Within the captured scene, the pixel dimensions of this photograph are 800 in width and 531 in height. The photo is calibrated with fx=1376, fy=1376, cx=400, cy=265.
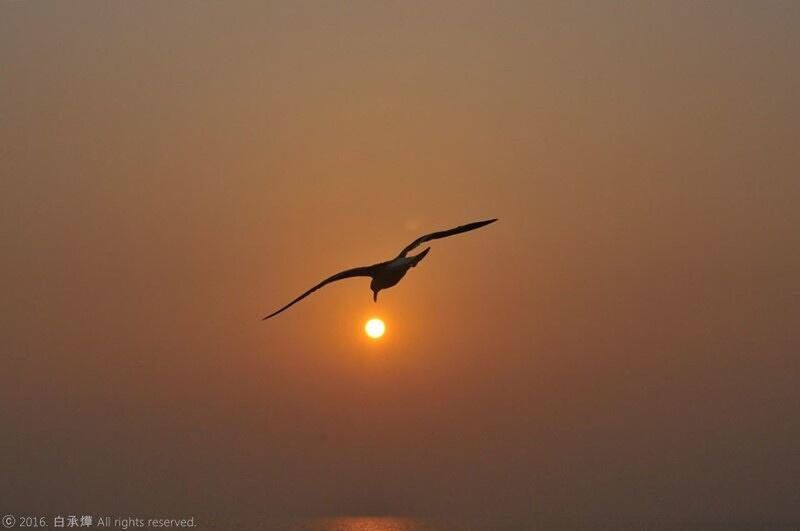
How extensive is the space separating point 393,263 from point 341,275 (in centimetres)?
203

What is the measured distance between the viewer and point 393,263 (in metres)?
41.2

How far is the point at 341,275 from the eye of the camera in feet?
131

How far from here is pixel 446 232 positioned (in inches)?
1580

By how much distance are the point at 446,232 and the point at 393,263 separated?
6.95 ft

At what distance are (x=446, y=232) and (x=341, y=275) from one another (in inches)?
130
